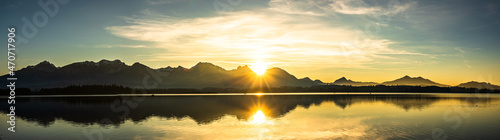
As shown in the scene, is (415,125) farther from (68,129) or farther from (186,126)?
(68,129)

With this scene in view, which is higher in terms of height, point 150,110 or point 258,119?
point 258,119

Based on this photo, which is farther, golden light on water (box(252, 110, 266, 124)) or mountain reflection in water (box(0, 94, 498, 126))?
mountain reflection in water (box(0, 94, 498, 126))

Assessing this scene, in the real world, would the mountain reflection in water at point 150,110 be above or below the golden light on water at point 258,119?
below

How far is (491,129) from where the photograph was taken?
141 feet

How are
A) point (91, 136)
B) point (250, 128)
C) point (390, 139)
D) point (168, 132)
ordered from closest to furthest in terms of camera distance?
point (390, 139), point (91, 136), point (168, 132), point (250, 128)

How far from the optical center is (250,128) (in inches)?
1762

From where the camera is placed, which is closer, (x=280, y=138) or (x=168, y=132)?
(x=280, y=138)

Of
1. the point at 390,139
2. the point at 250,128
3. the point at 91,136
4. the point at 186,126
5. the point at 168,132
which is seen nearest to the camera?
the point at 390,139

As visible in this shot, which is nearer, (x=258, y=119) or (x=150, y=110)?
(x=258, y=119)

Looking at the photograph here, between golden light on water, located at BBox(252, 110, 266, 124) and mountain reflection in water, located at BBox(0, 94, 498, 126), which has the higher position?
golden light on water, located at BBox(252, 110, 266, 124)

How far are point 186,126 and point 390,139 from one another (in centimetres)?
2658

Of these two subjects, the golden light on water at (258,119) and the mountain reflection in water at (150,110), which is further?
the mountain reflection in water at (150,110)

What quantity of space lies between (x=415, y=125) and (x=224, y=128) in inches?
1035

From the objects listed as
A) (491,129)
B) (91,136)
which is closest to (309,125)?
(491,129)
